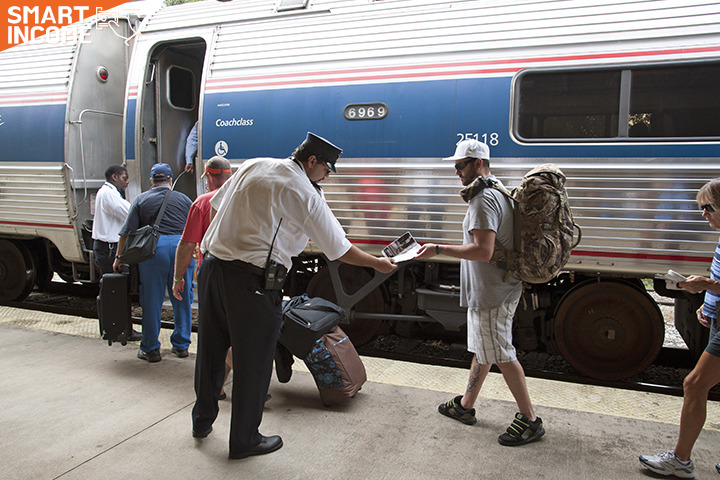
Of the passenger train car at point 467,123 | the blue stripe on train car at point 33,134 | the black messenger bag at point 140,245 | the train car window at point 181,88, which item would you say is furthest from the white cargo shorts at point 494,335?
the blue stripe on train car at point 33,134

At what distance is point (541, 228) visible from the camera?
10.3 feet

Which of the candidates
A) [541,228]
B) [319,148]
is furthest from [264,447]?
[541,228]

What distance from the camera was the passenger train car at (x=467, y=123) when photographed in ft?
13.8

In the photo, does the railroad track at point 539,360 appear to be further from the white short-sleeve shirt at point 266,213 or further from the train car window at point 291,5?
the train car window at point 291,5

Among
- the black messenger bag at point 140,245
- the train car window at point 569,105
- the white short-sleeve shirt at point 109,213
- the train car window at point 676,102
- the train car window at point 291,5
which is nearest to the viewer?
the train car window at point 676,102

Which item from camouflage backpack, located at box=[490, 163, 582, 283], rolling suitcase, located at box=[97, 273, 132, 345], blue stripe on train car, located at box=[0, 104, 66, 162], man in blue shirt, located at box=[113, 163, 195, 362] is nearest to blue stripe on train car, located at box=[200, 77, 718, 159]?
man in blue shirt, located at box=[113, 163, 195, 362]

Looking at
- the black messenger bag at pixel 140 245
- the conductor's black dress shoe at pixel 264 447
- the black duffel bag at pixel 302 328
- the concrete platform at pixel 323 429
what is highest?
the black messenger bag at pixel 140 245

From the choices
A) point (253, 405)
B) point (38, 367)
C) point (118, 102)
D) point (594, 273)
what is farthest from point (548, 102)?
point (118, 102)

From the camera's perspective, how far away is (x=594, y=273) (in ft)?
15.0

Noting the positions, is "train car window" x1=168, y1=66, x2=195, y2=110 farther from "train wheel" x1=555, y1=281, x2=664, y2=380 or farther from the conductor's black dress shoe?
"train wheel" x1=555, y1=281, x2=664, y2=380

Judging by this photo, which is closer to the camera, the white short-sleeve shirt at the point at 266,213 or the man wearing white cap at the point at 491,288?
the white short-sleeve shirt at the point at 266,213

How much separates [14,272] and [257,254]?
18.7ft

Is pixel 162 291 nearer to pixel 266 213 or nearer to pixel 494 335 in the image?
pixel 266 213
